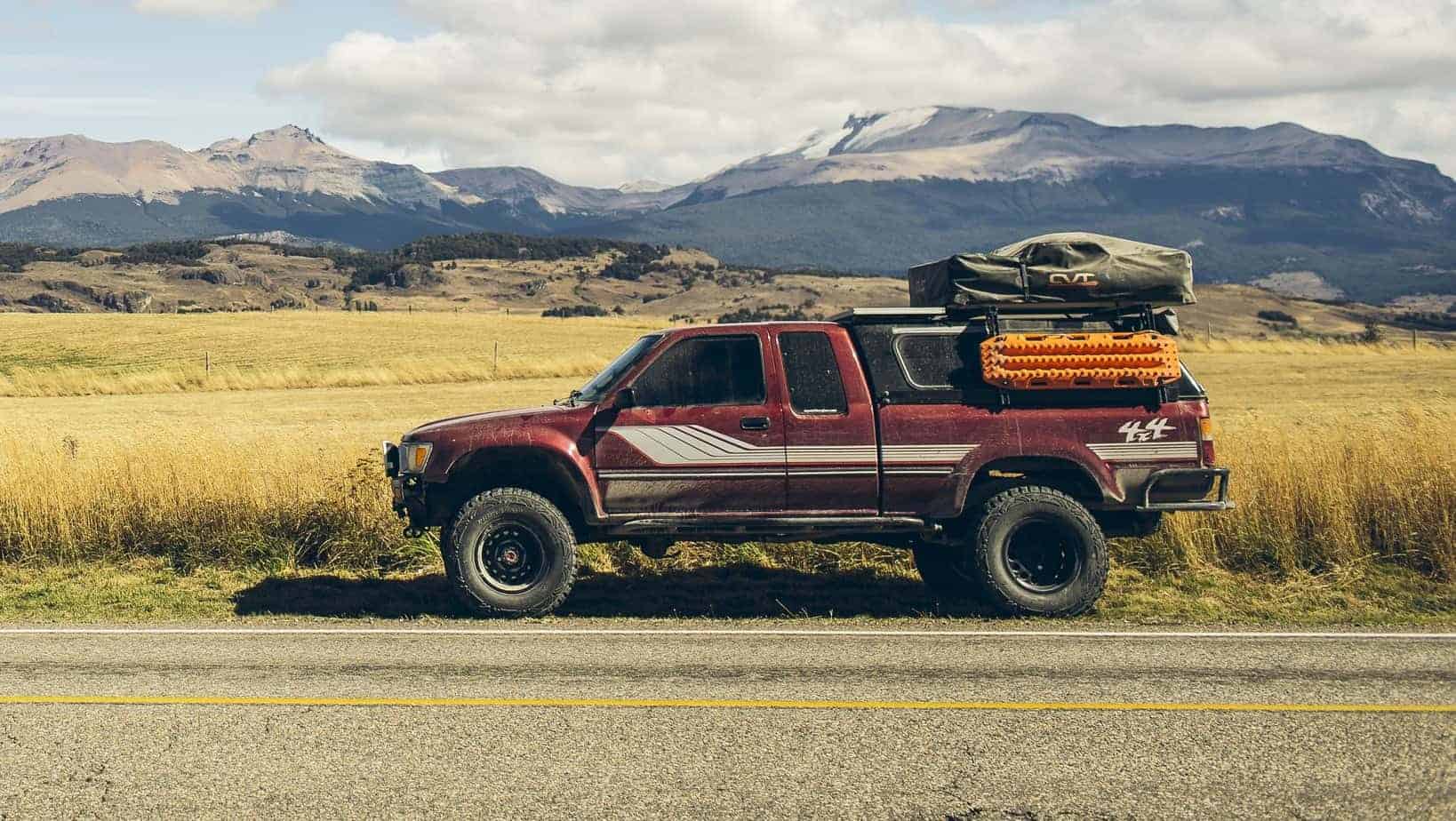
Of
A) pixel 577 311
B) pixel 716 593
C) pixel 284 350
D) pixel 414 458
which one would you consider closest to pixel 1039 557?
pixel 716 593

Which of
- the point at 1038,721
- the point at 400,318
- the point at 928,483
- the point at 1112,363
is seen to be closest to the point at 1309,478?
the point at 1112,363

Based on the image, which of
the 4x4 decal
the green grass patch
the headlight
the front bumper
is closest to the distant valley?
the green grass patch

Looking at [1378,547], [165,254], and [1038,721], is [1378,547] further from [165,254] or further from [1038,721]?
[165,254]

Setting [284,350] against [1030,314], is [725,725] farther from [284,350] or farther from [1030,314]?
[284,350]

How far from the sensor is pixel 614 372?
10.1 metres

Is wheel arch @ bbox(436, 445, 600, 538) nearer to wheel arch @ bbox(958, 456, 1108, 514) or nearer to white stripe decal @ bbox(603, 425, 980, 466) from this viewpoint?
white stripe decal @ bbox(603, 425, 980, 466)

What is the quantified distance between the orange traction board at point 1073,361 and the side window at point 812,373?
1101 millimetres

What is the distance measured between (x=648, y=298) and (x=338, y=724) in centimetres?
18225

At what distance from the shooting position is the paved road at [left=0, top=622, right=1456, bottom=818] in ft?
18.7

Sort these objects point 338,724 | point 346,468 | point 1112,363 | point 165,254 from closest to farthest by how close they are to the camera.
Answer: point 338,724, point 1112,363, point 346,468, point 165,254

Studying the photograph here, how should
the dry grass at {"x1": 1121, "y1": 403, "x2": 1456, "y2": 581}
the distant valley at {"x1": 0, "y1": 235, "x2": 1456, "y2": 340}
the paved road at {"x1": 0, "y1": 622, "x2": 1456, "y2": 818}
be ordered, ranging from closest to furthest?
the paved road at {"x1": 0, "y1": 622, "x2": 1456, "y2": 818} → the dry grass at {"x1": 1121, "y1": 403, "x2": 1456, "y2": 581} → the distant valley at {"x1": 0, "y1": 235, "x2": 1456, "y2": 340}

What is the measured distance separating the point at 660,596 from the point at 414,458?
7.56 feet

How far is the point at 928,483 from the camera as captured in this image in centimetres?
975

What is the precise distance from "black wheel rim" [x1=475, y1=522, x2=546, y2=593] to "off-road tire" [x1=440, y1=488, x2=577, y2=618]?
0.07 ft
